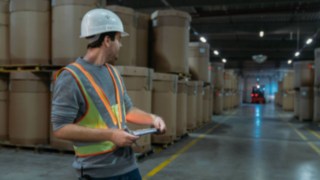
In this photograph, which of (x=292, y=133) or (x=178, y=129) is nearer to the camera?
(x=178, y=129)

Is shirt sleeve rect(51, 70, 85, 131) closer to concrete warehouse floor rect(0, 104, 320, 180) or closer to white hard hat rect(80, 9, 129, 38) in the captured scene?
white hard hat rect(80, 9, 129, 38)

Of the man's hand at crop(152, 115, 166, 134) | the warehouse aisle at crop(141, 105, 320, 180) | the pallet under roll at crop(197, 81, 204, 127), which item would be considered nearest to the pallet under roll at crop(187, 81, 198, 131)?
the warehouse aisle at crop(141, 105, 320, 180)

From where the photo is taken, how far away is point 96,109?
68.9 inches

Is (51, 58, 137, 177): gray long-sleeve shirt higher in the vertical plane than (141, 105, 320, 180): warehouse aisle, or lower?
higher

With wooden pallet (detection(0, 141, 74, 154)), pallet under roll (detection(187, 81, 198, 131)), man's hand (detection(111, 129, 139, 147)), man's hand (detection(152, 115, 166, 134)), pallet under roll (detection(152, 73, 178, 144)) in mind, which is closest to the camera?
man's hand (detection(111, 129, 139, 147))

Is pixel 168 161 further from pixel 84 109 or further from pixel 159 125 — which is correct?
pixel 84 109

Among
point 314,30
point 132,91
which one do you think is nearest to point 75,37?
point 132,91

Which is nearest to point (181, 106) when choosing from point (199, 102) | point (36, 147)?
point (199, 102)

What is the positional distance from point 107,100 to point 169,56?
6.26m

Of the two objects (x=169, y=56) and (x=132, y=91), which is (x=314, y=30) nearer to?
(x=169, y=56)

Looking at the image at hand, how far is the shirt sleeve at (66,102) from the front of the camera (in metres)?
1.66

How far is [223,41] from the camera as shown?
74.8ft

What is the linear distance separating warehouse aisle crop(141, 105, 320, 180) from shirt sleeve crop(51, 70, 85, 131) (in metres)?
3.84

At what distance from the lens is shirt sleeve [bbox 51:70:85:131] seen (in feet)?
5.45
